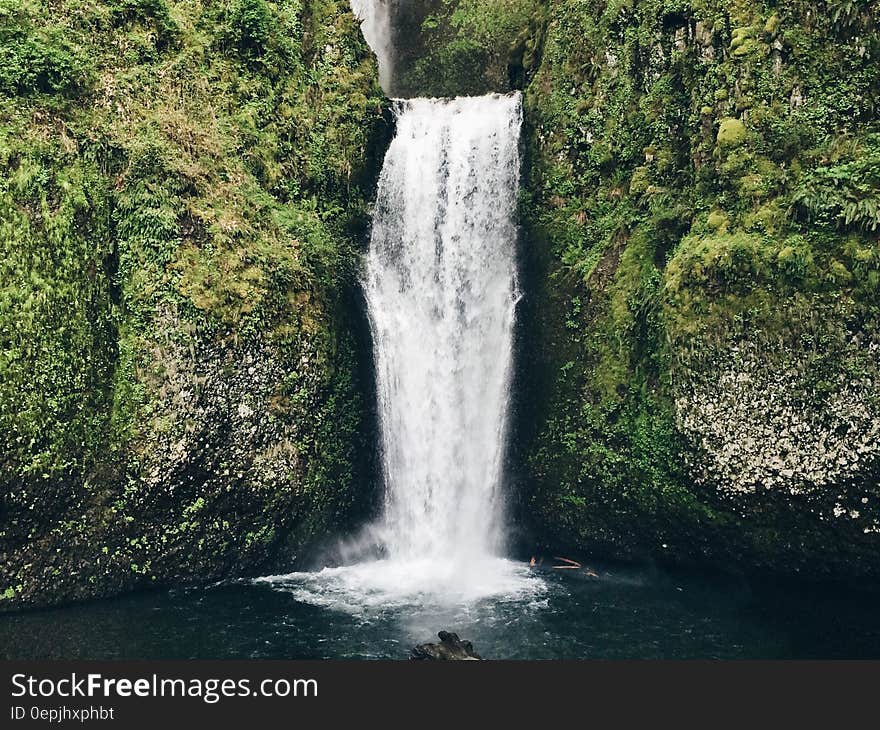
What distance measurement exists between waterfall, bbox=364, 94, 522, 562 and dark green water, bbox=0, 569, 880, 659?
8.98 ft

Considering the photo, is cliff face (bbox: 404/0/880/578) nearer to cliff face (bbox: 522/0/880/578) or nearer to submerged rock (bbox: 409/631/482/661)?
cliff face (bbox: 522/0/880/578)

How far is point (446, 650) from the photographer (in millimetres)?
10953

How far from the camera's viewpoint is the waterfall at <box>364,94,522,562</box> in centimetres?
1609

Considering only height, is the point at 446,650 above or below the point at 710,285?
below

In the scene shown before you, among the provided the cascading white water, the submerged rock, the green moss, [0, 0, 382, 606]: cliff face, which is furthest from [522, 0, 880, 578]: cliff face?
the cascading white water

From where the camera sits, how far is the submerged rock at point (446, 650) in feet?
35.4

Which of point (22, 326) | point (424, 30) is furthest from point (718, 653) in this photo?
point (424, 30)

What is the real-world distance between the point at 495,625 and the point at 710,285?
6355mm

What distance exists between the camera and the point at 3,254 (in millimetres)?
12156

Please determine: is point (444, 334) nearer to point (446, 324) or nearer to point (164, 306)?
point (446, 324)

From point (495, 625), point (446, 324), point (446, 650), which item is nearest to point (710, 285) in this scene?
point (446, 324)

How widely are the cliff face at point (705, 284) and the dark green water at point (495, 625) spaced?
83 centimetres

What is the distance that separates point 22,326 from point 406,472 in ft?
24.2

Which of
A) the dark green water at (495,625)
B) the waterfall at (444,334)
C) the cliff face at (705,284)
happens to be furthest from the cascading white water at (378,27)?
the dark green water at (495,625)
